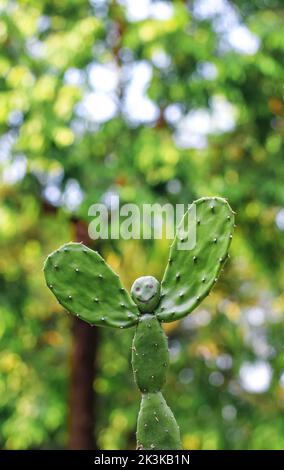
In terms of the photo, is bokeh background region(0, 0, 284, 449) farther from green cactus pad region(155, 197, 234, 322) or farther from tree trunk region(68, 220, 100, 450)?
green cactus pad region(155, 197, 234, 322)

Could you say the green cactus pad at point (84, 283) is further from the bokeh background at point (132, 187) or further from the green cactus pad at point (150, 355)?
the bokeh background at point (132, 187)

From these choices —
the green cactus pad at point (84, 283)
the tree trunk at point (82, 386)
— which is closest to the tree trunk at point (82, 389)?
the tree trunk at point (82, 386)

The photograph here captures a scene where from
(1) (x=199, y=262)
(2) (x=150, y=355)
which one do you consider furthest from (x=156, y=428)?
(1) (x=199, y=262)

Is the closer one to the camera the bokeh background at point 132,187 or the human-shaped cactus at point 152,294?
the human-shaped cactus at point 152,294

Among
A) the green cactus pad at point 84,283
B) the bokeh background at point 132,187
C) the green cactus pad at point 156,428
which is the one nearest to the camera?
the green cactus pad at point 156,428
